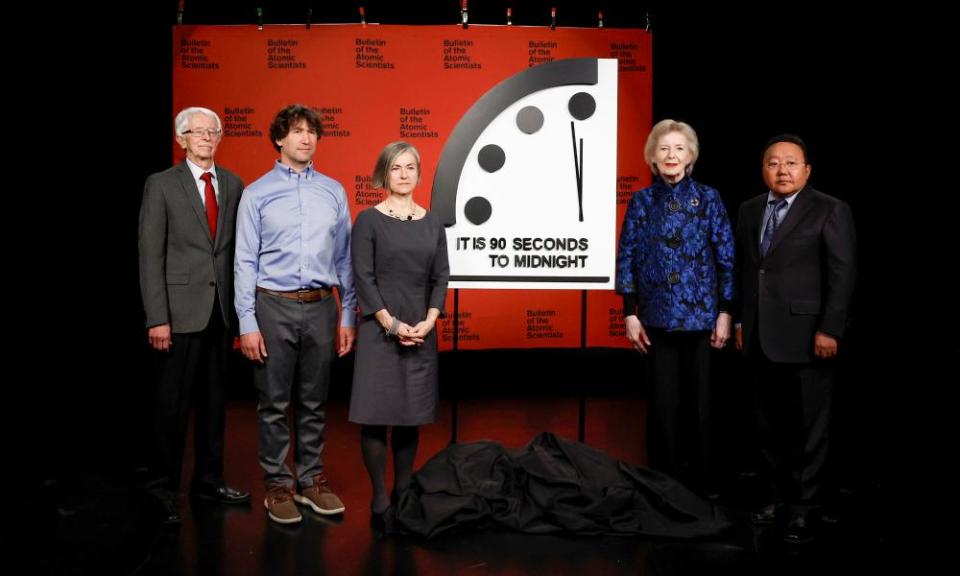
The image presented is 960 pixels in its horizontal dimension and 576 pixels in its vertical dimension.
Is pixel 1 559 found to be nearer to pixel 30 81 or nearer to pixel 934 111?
pixel 30 81

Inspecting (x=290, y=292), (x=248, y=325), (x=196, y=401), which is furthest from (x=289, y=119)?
(x=196, y=401)

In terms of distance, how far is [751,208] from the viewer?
3.37 metres

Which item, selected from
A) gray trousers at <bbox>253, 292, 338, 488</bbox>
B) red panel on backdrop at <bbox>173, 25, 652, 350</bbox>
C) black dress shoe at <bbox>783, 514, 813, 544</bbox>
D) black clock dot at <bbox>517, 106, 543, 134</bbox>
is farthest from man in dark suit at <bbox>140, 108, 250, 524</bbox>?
black dress shoe at <bbox>783, 514, 813, 544</bbox>

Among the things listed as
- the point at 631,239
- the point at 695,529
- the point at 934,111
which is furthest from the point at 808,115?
the point at 695,529

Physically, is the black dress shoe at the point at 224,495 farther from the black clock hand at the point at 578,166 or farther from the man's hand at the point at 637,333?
the black clock hand at the point at 578,166

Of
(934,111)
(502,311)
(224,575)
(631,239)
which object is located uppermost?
(934,111)

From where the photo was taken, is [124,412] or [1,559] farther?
[124,412]

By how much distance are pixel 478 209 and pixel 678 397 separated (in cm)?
119

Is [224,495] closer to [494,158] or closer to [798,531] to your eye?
[494,158]

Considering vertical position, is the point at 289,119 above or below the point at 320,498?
above

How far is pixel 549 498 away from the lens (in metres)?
3.06

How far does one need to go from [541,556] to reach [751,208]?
1.70 metres

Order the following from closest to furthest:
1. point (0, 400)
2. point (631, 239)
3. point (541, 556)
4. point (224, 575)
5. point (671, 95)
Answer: point (224, 575)
point (541, 556)
point (631, 239)
point (0, 400)
point (671, 95)

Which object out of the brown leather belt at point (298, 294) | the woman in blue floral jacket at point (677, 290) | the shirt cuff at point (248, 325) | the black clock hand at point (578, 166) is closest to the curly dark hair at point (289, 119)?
the brown leather belt at point (298, 294)
